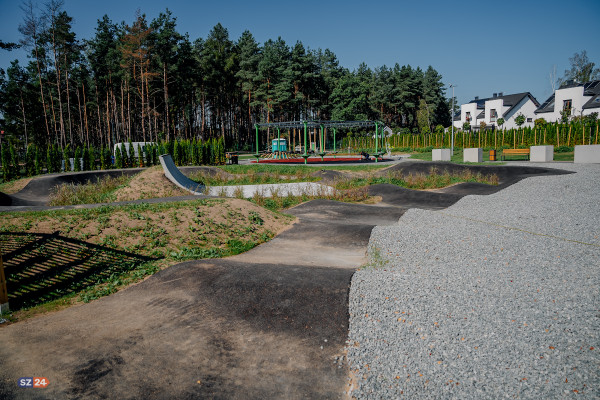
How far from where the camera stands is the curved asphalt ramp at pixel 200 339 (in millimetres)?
3379

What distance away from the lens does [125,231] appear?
7.56m

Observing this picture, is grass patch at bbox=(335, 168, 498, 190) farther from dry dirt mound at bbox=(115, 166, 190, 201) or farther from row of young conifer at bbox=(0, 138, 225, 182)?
row of young conifer at bbox=(0, 138, 225, 182)

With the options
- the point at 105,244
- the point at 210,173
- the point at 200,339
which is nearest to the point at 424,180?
the point at 210,173

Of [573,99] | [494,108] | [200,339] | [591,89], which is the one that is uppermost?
[591,89]

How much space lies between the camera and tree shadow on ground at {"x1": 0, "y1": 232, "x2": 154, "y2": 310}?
18.1 feet

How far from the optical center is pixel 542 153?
23.7 metres

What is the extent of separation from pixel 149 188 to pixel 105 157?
626 inches

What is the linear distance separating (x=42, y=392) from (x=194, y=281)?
2.57 meters

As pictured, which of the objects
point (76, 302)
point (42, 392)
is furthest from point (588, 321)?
point (76, 302)

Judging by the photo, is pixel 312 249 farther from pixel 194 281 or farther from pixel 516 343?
pixel 516 343

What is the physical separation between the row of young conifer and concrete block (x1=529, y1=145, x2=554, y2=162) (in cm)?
2299

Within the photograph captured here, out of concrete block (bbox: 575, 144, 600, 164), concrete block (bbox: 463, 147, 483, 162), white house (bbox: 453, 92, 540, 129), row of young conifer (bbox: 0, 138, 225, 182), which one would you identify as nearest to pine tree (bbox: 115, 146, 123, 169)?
row of young conifer (bbox: 0, 138, 225, 182)

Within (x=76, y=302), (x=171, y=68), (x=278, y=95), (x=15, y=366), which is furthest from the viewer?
(x=278, y=95)

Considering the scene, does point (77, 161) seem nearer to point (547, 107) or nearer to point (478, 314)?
point (478, 314)
